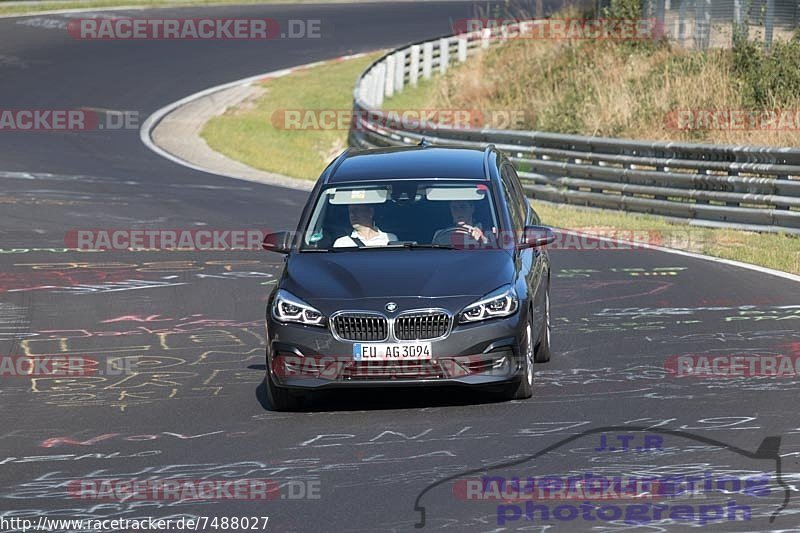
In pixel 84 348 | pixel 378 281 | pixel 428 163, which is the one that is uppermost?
pixel 428 163

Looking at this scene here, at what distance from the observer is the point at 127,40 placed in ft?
158

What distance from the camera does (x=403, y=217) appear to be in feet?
34.9

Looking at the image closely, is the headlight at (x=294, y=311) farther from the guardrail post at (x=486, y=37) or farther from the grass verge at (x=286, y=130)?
the guardrail post at (x=486, y=37)

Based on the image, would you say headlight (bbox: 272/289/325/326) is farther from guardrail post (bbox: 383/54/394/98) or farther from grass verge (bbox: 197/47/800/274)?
guardrail post (bbox: 383/54/394/98)

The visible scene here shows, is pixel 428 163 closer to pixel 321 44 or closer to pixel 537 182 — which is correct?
pixel 537 182

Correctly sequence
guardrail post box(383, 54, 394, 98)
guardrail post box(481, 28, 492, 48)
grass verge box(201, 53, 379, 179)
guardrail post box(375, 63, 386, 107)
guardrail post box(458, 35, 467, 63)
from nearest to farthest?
grass verge box(201, 53, 379, 179)
guardrail post box(375, 63, 386, 107)
guardrail post box(383, 54, 394, 98)
guardrail post box(458, 35, 467, 63)
guardrail post box(481, 28, 492, 48)

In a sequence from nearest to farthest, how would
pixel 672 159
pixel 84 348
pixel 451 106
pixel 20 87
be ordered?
pixel 84 348
pixel 672 159
pixel 451 106
pixel 20 87

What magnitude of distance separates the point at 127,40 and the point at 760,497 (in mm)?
43371

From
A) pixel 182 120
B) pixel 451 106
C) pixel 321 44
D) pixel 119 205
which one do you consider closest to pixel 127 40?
pixel 321 44

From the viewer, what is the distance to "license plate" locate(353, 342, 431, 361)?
9.37m

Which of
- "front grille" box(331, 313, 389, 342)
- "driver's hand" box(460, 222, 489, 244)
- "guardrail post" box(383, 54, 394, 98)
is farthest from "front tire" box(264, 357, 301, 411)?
"guardrail post" box(383, 54, 394, 98)

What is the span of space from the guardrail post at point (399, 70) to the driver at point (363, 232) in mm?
27696

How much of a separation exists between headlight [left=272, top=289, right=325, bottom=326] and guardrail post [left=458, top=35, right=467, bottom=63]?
31.9 m

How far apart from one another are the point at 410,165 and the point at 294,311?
6.49 feet
